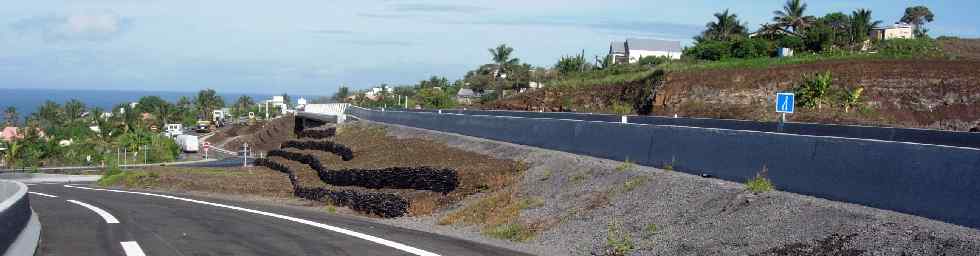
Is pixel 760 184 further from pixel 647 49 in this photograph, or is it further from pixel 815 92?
pixel 647 49

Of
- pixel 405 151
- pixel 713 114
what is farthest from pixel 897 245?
pixel 713 114

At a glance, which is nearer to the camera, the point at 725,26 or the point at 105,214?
the point at 105,214

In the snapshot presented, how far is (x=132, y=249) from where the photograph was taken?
13305 mm

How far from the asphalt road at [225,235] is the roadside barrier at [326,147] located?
→ 1516 centimetres

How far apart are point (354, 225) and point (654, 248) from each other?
6.93 metres

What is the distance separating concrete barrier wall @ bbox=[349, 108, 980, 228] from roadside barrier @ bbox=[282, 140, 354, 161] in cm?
1622

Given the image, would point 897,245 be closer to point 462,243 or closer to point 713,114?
point 462,243

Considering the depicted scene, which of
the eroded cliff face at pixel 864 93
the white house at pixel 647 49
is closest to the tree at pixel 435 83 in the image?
the white house at pixel 647 49

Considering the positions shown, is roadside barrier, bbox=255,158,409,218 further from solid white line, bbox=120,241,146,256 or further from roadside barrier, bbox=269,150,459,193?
solid white line, bbox=120,241,146,256

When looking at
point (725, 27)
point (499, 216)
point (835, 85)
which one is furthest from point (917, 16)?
point (499, 216)

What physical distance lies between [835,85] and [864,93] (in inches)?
67.6

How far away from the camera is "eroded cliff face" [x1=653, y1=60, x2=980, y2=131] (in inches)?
1849

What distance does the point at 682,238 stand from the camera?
13688 mm

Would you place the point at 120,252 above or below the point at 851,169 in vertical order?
below
